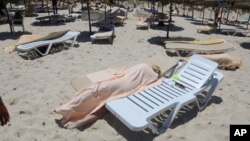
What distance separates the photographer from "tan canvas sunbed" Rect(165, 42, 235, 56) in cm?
767

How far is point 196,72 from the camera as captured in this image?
513 centimetres

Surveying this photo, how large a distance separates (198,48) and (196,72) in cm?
288

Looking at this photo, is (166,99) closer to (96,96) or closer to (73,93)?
(96,96)

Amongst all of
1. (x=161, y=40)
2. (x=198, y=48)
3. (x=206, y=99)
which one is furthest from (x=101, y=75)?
(x=161, y=40)

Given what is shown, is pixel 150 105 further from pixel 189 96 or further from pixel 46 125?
pixel 46 125

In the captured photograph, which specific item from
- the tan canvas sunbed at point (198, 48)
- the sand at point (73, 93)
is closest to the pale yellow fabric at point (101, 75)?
the sand at point (73, 93)

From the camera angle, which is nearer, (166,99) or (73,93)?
(166,99)

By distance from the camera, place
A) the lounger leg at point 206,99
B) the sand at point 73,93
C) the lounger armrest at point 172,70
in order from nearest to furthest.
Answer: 1. the sand at point 73,93
2. the lounger leg at point 206,99
3. the lounger armrest at point 172,70

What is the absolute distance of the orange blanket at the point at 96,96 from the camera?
159 inches

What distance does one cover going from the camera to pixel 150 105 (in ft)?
13.3

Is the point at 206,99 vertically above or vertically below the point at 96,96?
below

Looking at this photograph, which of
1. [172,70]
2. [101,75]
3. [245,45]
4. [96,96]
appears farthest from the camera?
[245,45]

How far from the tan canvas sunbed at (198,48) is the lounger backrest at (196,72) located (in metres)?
2.41

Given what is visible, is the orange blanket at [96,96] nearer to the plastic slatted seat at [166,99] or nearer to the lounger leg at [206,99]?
the plastic slatted seat at [166,99]
